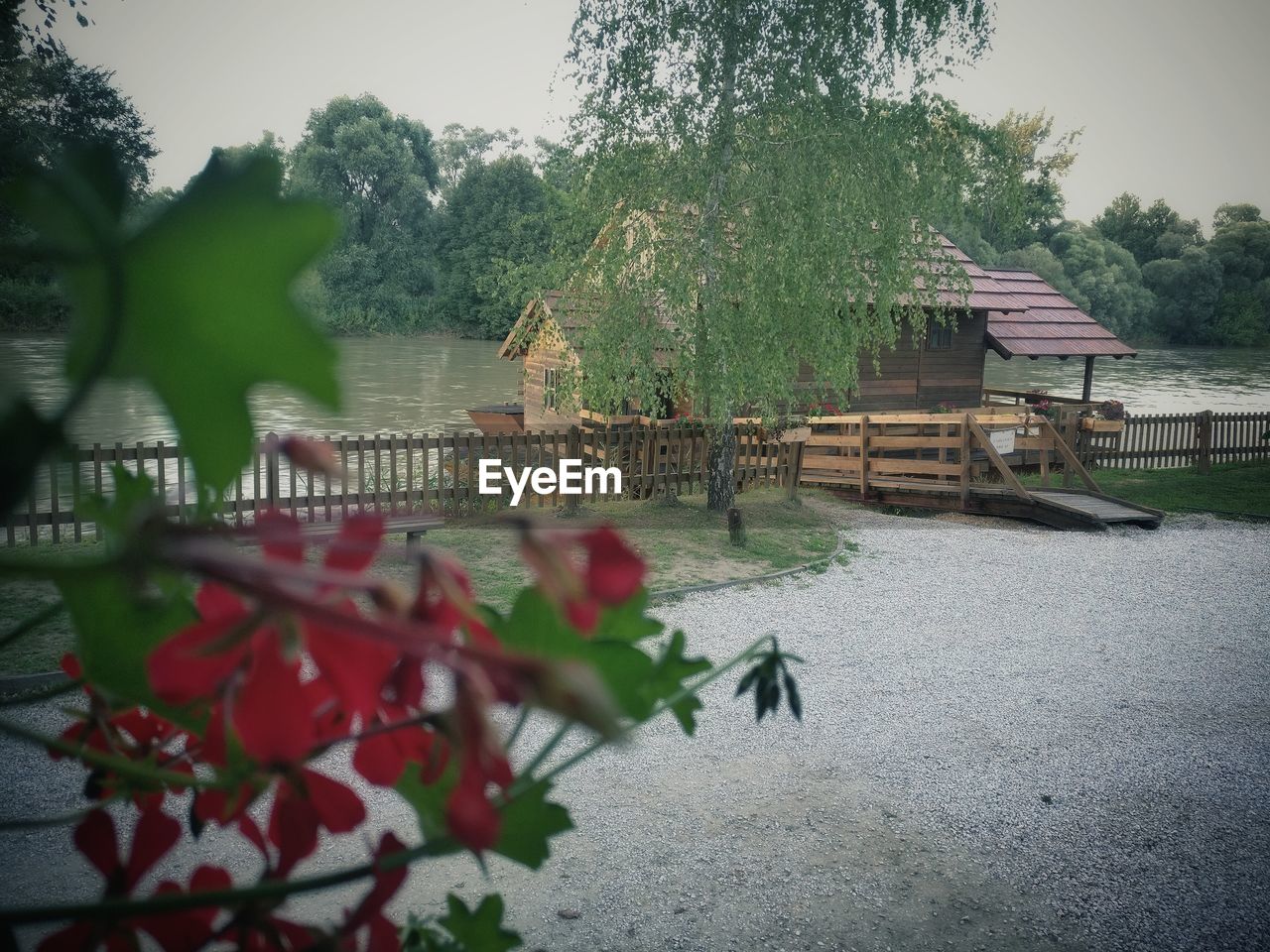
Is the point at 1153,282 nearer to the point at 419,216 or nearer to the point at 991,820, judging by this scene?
the point at 419,216

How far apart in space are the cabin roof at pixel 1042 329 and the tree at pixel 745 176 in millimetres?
9129

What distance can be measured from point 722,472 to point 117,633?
11911mm

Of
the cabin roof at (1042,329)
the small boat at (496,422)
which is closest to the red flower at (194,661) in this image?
the small boat at (496,422)

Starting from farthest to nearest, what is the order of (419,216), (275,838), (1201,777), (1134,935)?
(419,216), (1201,777), (1134,935), (275,838)

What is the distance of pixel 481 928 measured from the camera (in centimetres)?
55

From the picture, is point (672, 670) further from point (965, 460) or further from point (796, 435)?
point (796, 435)

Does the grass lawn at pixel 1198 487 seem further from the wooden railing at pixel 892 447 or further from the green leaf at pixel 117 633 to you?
the green leaf at pixel 117 633

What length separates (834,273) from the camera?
35.1 feet

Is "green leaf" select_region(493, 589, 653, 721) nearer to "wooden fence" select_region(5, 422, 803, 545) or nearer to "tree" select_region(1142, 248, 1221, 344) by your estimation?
"wooden fence" select_region(5, 422, 803, 545)

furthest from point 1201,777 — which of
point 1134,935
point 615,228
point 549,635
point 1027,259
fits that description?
point 1027,259

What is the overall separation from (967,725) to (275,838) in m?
6.15

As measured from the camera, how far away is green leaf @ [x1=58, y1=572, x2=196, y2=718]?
1.44ft

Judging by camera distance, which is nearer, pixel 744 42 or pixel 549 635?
pixel 549 635

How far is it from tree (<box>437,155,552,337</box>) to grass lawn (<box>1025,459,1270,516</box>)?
38095 millimetres
